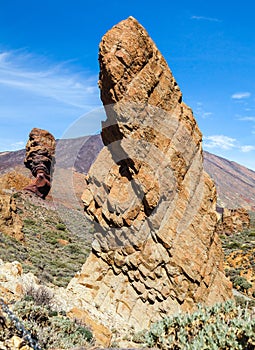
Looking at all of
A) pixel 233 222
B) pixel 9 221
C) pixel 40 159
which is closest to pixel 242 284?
pixel 9 221

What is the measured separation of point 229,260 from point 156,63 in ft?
71.7

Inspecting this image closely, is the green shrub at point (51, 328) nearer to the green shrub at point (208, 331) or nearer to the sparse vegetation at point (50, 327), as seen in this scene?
the sparse vegetation at point (50, 327)

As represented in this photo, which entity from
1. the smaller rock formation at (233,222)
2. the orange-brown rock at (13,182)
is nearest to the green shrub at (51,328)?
the smaller rock formation at (233,222)

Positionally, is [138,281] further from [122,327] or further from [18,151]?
[18,151]

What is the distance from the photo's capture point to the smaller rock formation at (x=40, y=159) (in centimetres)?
5144

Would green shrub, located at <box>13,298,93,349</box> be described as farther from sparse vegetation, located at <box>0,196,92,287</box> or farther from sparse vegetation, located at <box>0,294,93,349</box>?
sparse vegetation, located at <box>0,196,92,287</box>

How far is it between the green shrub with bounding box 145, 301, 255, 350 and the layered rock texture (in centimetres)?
427

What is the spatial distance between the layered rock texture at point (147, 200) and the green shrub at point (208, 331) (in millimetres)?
4272

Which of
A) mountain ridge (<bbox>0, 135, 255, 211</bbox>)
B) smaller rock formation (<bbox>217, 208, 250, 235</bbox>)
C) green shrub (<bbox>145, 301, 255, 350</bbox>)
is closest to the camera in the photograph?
green shrub (<bbox>145, 301, 255, 350</bbox>)

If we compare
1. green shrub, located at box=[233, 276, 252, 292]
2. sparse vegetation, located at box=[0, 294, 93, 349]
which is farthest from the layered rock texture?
green shrub, located at box=[233, 276, 252, 292]

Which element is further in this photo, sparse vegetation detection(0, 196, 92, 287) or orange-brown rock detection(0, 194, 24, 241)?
orange-brown rock detection(0, 194, 24, 241)

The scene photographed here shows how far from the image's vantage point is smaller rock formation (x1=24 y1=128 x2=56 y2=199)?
51.4 metres

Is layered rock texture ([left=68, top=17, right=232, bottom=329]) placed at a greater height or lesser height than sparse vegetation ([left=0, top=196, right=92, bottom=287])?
greater

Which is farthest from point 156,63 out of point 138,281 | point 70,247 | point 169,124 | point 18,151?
point 18,151
